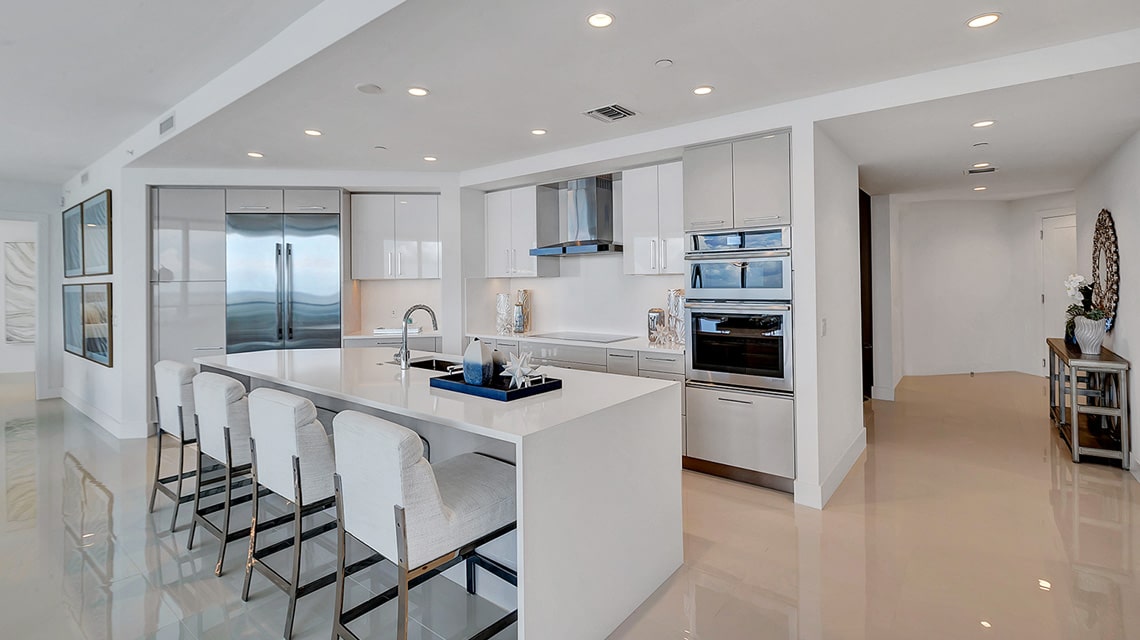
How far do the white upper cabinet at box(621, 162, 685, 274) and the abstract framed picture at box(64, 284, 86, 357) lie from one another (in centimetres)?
616

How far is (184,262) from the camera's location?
17.4 feet

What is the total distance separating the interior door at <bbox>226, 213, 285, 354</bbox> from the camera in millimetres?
5355

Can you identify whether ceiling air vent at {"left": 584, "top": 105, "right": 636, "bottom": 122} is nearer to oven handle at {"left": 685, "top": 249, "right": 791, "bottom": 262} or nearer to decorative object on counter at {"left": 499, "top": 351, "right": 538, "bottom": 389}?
oven handle at {"left": 685, "top": 249, "right": 791, "bottom": 262}

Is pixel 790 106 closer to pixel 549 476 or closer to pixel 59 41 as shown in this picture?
pixel 549 476

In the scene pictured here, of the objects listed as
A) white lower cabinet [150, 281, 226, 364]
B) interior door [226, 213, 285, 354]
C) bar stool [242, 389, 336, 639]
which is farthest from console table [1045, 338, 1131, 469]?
Result: white lower cabinet [150, 281, 226, 364]

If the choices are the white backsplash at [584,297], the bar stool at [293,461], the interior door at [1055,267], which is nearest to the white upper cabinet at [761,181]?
the white backsplash at [584,297]

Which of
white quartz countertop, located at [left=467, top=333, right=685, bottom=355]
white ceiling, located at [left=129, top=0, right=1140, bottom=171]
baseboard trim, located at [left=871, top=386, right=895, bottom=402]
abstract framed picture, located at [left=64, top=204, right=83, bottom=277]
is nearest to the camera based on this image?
white ceiling, located at [left=129, top=0, right=1140, bottom=171]

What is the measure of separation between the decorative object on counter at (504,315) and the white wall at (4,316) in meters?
8.44

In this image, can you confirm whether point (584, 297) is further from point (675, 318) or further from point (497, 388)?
point (497, 388)

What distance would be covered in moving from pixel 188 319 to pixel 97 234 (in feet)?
4.88

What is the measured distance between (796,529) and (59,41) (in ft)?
15.9

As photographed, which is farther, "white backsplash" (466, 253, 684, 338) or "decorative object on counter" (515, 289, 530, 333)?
"decorative object on counter" (515, 289, 530, 333)

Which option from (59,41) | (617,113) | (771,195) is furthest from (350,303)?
(771,195)

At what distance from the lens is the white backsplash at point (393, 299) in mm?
5926
